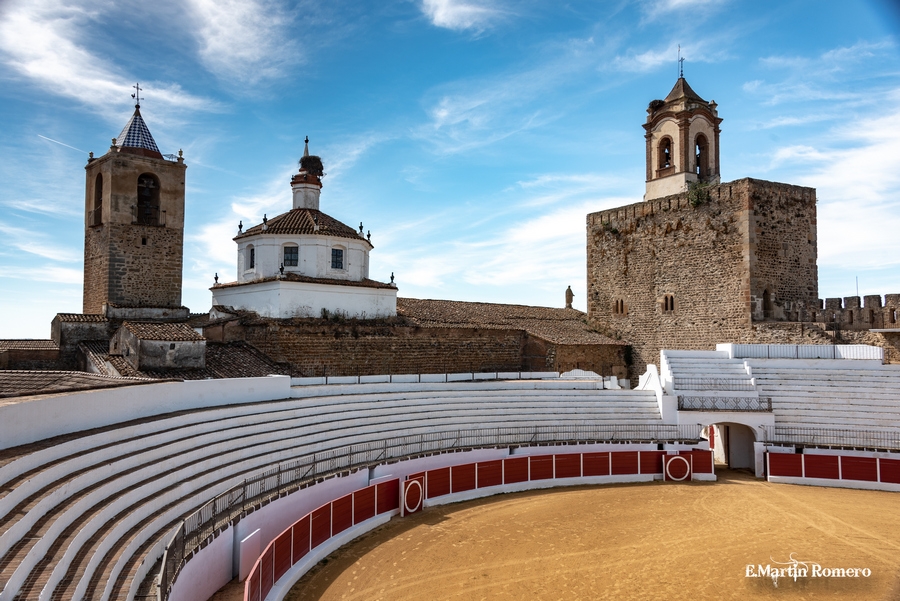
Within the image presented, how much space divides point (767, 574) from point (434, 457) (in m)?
9.24

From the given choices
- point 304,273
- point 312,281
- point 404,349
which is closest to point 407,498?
point 404,349

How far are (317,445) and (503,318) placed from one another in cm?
1726

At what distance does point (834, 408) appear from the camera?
2270 cm

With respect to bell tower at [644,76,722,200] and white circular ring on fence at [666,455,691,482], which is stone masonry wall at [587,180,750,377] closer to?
bell tower at [644,76,722,200]

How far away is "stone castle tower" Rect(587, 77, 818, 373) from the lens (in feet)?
94.3

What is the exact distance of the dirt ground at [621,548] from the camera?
1218cm

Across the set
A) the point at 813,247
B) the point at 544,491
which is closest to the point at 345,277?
the point at 544,491

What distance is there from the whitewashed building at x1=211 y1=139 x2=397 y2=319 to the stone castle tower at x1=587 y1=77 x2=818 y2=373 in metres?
13.3

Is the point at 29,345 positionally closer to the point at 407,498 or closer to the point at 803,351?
the point at 407,498

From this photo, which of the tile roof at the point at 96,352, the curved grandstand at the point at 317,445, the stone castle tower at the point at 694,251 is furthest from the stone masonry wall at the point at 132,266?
the stone castle tower at the point at 694,251

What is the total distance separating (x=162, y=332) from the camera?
65.1 ft

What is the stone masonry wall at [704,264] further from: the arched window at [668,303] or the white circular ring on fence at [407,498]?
the white circular ring on fence at [407,498]

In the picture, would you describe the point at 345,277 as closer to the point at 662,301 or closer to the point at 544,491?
the point at 544,491

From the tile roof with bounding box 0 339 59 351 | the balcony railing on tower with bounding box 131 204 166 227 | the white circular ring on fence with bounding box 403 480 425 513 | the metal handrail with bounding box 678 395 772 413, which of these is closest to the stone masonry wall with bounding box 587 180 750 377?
the metal handrail with bounding box 678 395 772 413
